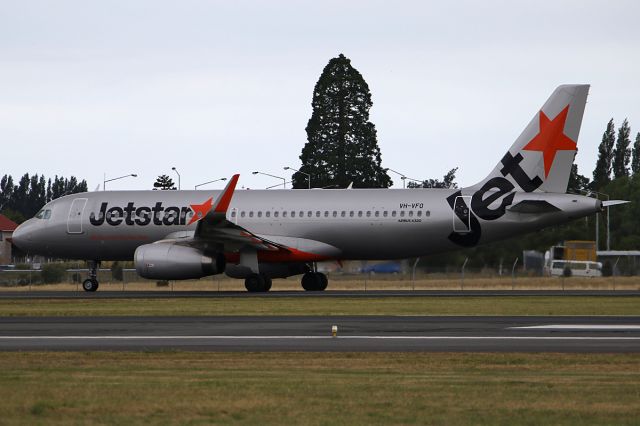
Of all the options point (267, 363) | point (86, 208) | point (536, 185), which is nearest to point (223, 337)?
point (267, 363)

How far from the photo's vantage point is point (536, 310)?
110ft

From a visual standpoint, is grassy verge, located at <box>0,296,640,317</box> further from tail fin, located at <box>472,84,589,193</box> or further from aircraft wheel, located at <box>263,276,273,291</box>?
tail fin, located at <box>472,84,589,193</box>

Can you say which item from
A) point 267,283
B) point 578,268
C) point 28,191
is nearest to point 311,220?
point 267,283

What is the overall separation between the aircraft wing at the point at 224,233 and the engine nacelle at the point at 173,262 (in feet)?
2.31

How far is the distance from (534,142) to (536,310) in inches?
567

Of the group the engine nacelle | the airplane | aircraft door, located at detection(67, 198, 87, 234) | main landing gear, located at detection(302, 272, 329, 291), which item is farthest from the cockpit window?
main landing gear, located at detection(302, 272, 329, 291)

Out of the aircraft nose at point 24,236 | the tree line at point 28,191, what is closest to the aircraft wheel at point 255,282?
the aircraft nose at point 24,236

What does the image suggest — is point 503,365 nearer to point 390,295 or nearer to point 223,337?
point 223,337

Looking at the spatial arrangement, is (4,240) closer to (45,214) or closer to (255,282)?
(45,214)

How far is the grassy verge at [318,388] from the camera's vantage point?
13977mm

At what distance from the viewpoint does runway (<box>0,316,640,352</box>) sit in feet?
74.6

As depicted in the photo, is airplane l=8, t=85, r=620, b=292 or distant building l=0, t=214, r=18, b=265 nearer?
airplane l=8, t=85, r=620, b=292

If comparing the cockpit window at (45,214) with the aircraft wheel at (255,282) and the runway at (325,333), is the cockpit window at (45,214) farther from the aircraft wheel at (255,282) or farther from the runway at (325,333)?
the runway at (325,333)

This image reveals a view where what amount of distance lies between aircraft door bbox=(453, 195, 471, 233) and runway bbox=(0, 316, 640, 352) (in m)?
15.4
